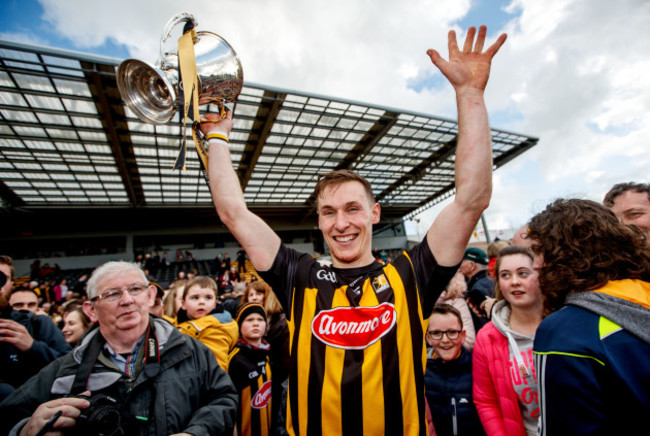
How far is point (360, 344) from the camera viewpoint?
3.99ft

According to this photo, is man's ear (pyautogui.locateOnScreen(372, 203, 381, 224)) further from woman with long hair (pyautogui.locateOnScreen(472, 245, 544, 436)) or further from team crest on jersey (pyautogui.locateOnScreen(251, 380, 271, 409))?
team crest on jersey (pyautogui.locateOnScreen(251, 380, 271, 409))

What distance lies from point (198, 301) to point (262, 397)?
109 centimetres

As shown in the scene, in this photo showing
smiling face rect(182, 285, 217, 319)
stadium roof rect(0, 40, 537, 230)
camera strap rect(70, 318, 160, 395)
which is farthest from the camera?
stadium roof rect(0, 40, 537, 230)

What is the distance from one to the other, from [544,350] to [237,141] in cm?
1364

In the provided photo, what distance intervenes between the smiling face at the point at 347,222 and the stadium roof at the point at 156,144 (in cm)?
989

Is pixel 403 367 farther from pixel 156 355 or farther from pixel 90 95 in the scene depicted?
pixel 90 95

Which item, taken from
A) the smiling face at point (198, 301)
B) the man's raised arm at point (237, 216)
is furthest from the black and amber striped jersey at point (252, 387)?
the man's raised arm at point (237, 216)

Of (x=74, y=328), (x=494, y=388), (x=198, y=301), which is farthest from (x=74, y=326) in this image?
(x=494, y=388)

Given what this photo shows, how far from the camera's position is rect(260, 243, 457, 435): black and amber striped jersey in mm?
1148

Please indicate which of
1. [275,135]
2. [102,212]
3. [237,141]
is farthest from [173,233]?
[275,135]

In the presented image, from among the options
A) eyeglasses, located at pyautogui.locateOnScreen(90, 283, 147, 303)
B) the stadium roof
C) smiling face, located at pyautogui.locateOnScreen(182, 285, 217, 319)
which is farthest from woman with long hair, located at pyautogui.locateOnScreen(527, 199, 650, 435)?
the stadium roof

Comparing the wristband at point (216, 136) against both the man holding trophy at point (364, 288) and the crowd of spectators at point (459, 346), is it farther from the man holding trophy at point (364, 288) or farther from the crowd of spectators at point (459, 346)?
the crowd of spectators at point (459, 346)

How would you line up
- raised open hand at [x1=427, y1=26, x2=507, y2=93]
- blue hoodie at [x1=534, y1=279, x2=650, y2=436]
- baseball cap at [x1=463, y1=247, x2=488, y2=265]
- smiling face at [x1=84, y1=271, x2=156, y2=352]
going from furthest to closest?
1. baseball cap at [x1=463, y1=247, x2=488, y2=265]
2. smiling face at [x1=84, y1=271, x2=156, y2=352]
3. raised open hand at [x1=427, y1=26, x2=507, y2=93]
4. blue hoodie at [x1=534, y1=279, x2=650, y2=436]

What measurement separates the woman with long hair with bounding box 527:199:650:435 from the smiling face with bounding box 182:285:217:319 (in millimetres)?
2761
